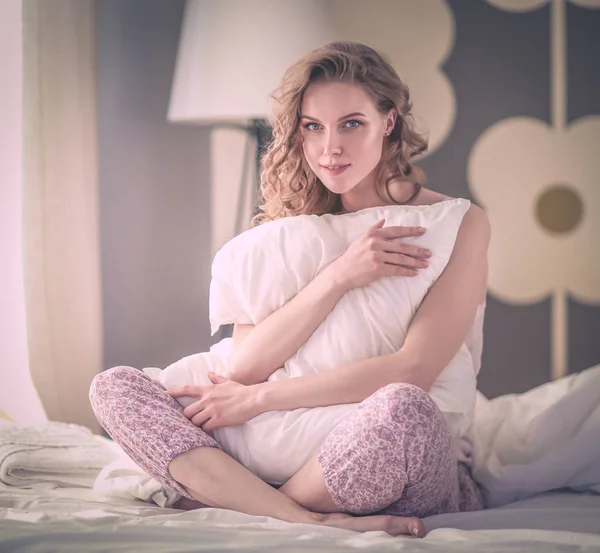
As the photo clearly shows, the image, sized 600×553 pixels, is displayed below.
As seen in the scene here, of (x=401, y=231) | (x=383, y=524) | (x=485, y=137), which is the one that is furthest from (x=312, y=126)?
(x=485, y=137)

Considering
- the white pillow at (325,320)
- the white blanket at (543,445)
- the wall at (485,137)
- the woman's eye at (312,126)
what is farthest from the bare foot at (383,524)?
the wall at (485,137)

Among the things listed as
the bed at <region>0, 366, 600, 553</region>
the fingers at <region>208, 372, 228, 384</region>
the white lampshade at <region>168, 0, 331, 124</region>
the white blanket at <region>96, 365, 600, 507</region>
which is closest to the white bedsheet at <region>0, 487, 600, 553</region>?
the bed at <region>0, 366, 600, 553</region>

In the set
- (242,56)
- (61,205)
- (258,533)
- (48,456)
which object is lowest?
(48,456)

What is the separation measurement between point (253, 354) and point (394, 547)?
0.50m

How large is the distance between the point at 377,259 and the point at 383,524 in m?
0.45

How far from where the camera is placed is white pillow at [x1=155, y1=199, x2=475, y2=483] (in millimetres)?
1211

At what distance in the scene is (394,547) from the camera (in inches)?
35.3

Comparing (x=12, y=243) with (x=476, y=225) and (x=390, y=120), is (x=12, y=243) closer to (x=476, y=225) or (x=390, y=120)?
(x=390, y=120)

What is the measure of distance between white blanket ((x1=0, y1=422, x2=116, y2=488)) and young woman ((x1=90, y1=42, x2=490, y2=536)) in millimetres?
296

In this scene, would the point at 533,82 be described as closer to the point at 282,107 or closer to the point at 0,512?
the point at 282,107

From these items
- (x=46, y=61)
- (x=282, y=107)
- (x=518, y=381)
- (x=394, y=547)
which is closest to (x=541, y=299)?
(x=518, y=381)

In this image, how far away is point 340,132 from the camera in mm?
1420

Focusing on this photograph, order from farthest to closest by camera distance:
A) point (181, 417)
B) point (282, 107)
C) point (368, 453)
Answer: point (282, 107)
point (181, 417)
point (368, 453)

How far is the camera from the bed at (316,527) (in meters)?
0.92
